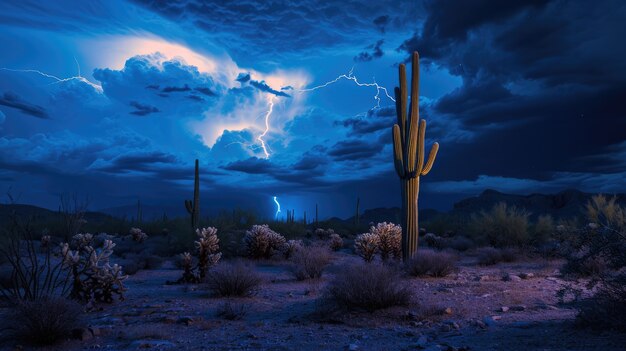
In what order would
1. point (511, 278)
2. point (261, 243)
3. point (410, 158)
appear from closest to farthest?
point (511, 278), point (410, 158), point (261, 243)

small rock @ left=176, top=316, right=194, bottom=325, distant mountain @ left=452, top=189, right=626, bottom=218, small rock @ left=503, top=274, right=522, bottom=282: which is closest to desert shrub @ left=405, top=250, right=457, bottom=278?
small rock @ left=503, top=274, right=522, bottom=282

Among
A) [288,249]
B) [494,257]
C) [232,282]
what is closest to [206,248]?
[232,282]

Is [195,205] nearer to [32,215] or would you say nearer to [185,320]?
[32,215]

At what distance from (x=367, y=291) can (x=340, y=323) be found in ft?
2.45

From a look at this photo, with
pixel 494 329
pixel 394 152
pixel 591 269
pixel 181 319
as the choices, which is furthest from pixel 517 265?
pixel 181 319

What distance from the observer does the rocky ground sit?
19.2 feet

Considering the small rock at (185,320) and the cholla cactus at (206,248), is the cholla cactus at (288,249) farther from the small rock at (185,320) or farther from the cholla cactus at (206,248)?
the small rock at (185,320)

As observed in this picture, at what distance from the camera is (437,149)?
1445 cm

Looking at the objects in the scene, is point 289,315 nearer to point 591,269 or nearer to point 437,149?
point 591,269

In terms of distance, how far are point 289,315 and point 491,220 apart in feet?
53.2

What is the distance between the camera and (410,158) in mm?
13500

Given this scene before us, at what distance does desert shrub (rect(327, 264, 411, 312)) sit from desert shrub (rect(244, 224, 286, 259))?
8424 millimetres

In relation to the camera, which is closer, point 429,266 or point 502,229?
point 429,266

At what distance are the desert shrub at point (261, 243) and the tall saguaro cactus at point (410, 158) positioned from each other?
4989 millimetres
